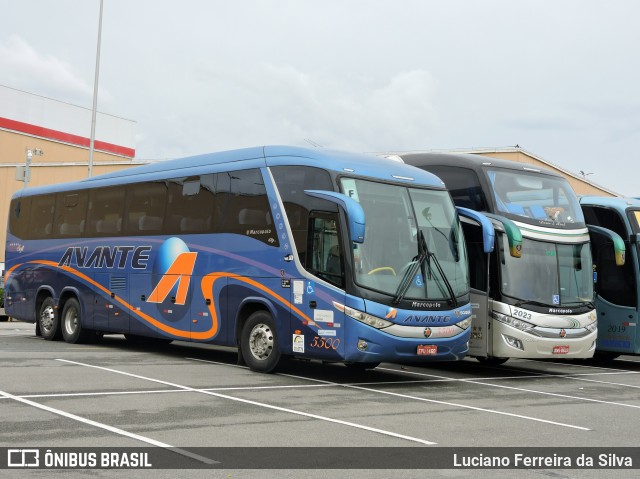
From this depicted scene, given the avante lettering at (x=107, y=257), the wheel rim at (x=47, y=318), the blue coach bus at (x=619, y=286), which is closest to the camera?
the avante lettering at (x=107, y=257)

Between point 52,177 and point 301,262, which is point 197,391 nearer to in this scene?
point 301,262

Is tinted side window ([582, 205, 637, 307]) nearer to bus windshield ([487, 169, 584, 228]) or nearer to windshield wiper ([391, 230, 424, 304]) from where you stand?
bus windshield ([487, 169, 584, 228])

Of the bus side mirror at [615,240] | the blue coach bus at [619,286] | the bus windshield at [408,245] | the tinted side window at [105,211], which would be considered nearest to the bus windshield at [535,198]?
the bus side mirror at [615,240]

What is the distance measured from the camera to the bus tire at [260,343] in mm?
14172

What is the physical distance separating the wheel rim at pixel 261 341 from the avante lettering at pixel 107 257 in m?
3.77

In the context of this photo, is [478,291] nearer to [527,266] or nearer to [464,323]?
[527,266]

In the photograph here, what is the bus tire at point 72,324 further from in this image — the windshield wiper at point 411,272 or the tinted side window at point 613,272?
the tinted side window at point 613,272

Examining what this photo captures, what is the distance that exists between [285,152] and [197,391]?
14.2 ft

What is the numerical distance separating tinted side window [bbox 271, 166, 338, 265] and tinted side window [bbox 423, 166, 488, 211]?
4.02 meters

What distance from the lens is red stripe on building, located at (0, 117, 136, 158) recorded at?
68.7 metres

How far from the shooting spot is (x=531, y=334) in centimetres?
1537

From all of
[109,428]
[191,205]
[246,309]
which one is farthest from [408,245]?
[109,428]

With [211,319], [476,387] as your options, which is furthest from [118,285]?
[476,387]

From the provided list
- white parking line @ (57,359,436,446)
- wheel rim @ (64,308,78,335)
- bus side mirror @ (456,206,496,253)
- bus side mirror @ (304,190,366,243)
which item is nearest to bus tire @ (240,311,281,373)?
white parking line @ (57,359,436,446)
